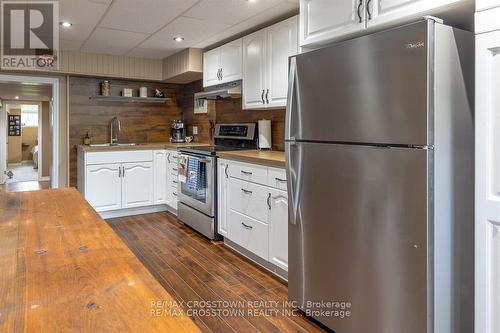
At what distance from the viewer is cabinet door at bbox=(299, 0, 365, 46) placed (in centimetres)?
198

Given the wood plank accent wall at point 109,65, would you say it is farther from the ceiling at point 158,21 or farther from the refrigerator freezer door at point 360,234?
the refrigerator freezer door at point 360,234

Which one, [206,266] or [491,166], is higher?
[491,166]

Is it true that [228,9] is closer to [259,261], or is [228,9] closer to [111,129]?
[259,261]

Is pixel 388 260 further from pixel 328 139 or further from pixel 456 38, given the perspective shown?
pixel 456 38

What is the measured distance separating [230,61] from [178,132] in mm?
1881

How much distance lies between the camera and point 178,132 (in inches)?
216

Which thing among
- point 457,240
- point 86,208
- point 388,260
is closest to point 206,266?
point 86,208

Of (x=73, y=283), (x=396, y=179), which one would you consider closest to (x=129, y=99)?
(x=396, y=179)

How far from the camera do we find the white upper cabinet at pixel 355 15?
1646 millimetres

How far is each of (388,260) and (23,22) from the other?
3630mm

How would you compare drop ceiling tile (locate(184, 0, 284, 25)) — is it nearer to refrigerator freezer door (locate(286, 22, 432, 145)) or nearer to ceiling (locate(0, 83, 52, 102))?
refrigerator freezer door (locate(286, 22, 432, 145))

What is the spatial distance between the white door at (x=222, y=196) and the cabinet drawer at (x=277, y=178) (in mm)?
752

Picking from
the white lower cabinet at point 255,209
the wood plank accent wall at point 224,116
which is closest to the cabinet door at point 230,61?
the wood plank accent wall at point 224,116

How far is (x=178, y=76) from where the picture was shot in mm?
4930
